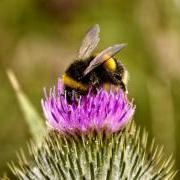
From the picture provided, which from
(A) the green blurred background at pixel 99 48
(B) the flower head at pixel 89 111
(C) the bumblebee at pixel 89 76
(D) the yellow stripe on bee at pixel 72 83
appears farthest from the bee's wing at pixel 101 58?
(A) the green blurred background at pixel 99 48

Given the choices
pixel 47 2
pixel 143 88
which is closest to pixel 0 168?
pixel 143 88

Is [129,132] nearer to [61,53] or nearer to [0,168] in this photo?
[0,168]

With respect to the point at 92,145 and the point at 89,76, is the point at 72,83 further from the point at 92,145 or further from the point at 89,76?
the point at 92,145

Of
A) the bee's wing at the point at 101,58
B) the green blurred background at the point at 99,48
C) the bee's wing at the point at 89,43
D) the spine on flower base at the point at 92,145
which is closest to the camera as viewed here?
the bee's wing at the point at 101,58

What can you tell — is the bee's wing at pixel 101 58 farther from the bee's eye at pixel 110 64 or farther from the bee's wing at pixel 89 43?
the bee's wing at pixel 89 43

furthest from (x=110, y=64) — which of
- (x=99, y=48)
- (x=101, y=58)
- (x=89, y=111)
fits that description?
(x=99, y=48)

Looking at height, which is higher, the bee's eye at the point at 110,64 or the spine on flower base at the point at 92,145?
the bee's eye at the point at 110,64

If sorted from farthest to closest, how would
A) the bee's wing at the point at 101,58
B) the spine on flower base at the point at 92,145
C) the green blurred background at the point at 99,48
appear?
the green blurred background at the point at 99,48 < the spine on flower base at the point at 92,145 < the bee's wing at the point at 101,58

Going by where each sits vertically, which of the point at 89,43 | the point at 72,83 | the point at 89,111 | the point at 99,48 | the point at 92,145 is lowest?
the point at 92,145

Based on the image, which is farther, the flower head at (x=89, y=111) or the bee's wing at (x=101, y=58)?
the flower head at (x=89, y=111)
